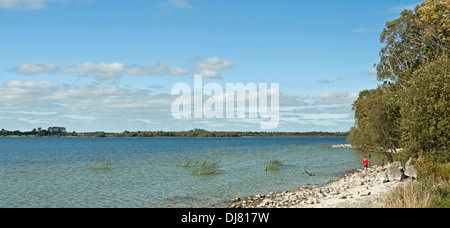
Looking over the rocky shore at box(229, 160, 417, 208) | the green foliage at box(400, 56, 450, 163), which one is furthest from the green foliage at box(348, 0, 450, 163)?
the rocky shore at box(229, 160, 417, 208)

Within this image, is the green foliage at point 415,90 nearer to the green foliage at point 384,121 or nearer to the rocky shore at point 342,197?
the green foliage at point 384,121

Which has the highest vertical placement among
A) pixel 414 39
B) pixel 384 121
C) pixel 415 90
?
pixel 414 39

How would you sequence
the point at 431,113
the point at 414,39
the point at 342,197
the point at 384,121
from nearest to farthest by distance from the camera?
the point at 342,197 < the point at 431,113 < the point at 384,121 < the point at 414,39

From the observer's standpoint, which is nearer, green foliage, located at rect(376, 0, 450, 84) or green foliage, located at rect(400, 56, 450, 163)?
green foliage, located at rect(400, 56, 450, 163)

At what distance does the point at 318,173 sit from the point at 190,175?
1467 centimetres

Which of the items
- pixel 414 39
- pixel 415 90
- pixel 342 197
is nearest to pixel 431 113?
pixel 415 90

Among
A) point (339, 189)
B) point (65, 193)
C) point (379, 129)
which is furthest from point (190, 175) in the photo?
point (379, 129)

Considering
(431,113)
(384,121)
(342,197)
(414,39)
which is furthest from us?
(414,39)

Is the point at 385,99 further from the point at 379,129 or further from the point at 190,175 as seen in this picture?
the point at 190,175

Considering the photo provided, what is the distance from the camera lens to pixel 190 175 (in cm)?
3872

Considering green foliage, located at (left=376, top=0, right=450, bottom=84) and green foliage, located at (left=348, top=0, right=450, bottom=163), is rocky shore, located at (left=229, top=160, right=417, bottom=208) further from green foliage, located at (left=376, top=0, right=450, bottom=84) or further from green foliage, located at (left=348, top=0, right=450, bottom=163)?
green foliage, located at (left=376, top=0, right=450, bottom=84)

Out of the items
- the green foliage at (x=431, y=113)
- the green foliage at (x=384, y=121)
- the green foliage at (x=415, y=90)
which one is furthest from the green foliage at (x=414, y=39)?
the green foliage at (x=431, y=113)

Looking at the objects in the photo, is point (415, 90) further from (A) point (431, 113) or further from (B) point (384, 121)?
(B) point (384, 121)

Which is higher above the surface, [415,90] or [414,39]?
[414,39]
